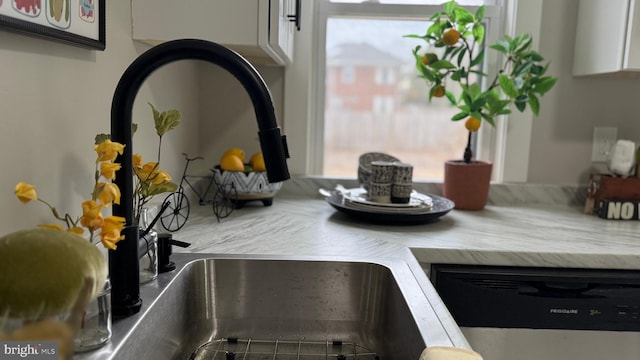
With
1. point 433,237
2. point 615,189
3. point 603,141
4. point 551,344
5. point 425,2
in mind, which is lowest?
point 551,344

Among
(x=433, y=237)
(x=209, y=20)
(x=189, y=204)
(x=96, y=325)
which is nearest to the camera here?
(x=96, y=325)

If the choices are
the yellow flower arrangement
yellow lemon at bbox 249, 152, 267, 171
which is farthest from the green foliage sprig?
the yellow flower arrangement

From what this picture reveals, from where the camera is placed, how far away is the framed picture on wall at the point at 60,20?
68 centimetres

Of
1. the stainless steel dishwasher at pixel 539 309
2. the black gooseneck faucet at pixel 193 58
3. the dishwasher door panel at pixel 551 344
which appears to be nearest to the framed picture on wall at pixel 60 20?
the black gooseneck faucet at pixel 193 58

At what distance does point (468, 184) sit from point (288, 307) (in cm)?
86

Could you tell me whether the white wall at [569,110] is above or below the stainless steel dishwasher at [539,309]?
above

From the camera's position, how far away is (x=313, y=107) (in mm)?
1913

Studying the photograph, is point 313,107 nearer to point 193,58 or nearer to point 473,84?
point 473,84

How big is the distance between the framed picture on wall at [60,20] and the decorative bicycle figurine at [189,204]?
1.64ft

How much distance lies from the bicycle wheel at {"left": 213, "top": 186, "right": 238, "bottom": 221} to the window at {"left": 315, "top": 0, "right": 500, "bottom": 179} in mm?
475

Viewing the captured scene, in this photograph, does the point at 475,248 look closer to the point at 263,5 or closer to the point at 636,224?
the point at 636,224

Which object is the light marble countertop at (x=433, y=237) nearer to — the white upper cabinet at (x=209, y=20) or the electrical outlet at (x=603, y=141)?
the electrical outlet at (x=603, y=141)

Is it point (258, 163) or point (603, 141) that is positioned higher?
point (603, 141)

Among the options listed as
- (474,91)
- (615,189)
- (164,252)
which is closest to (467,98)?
(474,91)
